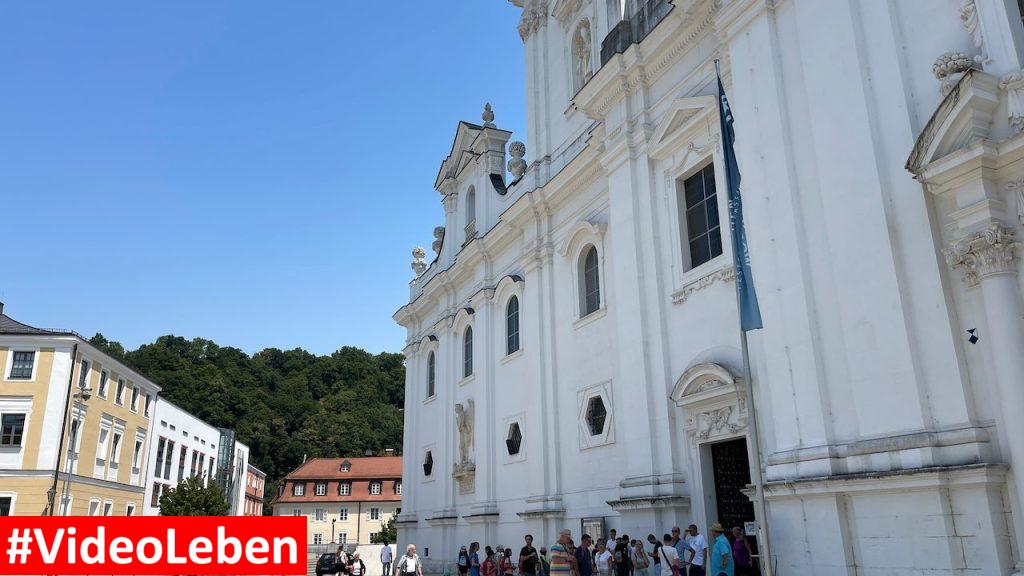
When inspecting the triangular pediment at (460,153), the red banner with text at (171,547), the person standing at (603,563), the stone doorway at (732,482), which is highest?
the triangular pediment at (460,153)

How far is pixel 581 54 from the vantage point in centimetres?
2211

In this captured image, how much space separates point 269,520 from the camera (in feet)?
27.8

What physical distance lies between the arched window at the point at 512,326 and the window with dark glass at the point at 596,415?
4871 mm

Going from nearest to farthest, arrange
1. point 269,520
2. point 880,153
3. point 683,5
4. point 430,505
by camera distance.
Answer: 1. point 269,520
2. point 880,153
3. point 683,5
4. point 430,505

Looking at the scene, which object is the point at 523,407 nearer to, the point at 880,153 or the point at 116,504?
the point at 880,153

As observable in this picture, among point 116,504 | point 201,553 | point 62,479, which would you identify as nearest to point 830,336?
point 201,553

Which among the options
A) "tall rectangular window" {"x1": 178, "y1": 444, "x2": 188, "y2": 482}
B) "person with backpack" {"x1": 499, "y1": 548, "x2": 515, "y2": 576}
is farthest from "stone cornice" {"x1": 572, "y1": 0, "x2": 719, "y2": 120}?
"tall rectangular window" {"x1": 178, "y1": 444, "x2": 188, "y2": 482}

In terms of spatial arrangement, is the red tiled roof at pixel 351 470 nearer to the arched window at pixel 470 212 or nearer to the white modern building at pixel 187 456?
the white modern building at pixel 187 456

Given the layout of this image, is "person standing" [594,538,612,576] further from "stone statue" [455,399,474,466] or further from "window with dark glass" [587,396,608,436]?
"stone statue" [455,399,474,466]

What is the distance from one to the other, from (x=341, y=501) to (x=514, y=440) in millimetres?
51335

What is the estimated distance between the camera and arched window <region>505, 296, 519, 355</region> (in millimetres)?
23584

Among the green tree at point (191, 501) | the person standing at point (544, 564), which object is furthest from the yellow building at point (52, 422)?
the person standing at point (544, 564)

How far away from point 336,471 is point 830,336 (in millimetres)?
65595

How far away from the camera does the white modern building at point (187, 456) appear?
4603 centimetres
